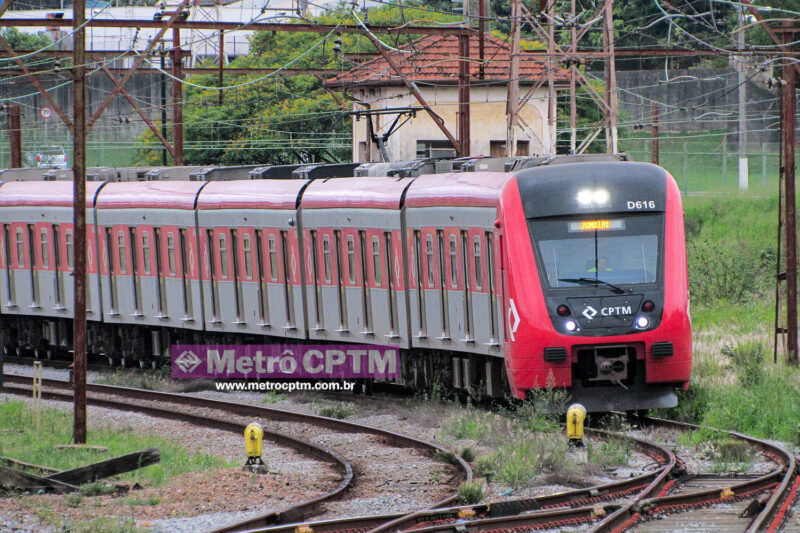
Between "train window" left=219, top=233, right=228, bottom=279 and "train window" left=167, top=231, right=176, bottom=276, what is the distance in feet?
4.69

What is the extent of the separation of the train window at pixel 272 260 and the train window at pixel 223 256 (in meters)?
1.28

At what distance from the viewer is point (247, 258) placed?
23953mm

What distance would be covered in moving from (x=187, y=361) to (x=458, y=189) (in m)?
9.59

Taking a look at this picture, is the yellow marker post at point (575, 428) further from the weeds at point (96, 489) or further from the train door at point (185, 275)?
the train door at point (185, 275)

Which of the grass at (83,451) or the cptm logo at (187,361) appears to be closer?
the grass at (83,451)

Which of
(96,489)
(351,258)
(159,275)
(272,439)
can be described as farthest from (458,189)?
(159,275)

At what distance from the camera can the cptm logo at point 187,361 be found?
2648 cm

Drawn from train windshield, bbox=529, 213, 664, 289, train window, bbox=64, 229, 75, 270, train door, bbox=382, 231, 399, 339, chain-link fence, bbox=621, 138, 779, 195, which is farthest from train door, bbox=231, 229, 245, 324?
chain-link fence, bbox=621, 138, 779, 195

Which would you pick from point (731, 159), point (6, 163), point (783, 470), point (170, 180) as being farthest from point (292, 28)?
point (6, 163)

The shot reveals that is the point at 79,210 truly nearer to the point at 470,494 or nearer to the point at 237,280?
the point at 470,494

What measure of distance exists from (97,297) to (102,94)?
42.0 m

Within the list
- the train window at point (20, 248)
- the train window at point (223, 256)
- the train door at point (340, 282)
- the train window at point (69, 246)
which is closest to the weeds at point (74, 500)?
the train door at point (340, 282)

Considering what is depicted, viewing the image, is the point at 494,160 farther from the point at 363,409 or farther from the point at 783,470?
the point at 783,470

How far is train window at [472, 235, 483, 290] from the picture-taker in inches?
714
